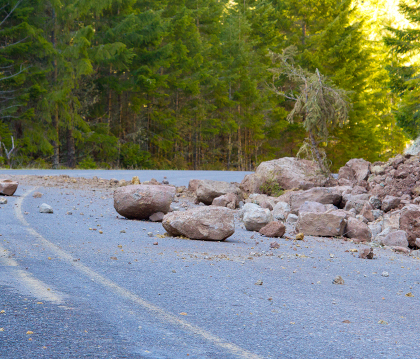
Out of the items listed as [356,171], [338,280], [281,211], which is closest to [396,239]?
[281,211]

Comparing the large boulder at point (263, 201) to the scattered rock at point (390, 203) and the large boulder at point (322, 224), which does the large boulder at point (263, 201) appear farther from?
the large boulder at point (322, 224)

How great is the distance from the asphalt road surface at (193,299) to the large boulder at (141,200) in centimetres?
147

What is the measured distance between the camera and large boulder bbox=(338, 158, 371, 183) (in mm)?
13938

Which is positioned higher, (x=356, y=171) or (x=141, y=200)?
(x=356, y=171)

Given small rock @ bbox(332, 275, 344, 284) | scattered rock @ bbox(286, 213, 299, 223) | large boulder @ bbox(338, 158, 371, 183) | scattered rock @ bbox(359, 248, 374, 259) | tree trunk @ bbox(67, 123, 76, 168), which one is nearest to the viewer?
small rock @ bbox(332, 275, 344, 284)

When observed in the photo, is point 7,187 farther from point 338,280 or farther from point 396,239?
point 396,239

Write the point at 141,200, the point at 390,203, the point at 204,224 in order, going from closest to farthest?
the point at 204,224 < the point at 141,200 < the point at 390,203

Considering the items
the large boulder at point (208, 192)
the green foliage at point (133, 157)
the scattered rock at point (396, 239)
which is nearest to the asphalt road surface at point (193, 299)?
the scattered rock at point (396, 239)

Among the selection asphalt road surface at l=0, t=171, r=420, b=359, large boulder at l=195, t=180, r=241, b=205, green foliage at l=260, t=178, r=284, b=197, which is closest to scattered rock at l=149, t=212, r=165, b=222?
asphalt road surface at l=0, t=171, r=420, b=359

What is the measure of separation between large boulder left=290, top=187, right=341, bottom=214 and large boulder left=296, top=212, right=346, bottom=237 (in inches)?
116

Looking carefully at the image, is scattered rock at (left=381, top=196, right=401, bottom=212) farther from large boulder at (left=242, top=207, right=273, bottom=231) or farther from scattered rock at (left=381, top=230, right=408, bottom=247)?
Result: large boulder at (left=242, top=207, right=273, bottom=231)

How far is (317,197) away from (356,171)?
3.86m

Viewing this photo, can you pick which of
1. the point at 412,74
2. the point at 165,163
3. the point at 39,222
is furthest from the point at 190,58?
the point at 39,222

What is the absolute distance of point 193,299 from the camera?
3814 mm
